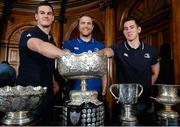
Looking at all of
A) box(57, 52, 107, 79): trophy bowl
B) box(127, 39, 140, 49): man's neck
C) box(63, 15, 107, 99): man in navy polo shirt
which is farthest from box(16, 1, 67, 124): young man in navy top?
box(127, 39, 140, 49): man's neck

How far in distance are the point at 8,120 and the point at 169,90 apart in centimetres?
75

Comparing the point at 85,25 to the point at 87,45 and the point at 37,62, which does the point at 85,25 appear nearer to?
the point at 87,45

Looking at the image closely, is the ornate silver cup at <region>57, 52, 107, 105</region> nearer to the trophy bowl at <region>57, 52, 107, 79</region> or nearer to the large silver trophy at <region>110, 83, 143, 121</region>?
the trophy bowl at <region>57, 52, 107, 79</region>

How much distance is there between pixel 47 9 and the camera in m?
1.35

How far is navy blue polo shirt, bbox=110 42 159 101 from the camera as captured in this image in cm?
143

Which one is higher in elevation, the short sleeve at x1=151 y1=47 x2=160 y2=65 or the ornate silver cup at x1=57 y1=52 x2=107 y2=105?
the short sleeve at x1=151 y1=47 x2=160 y2=65

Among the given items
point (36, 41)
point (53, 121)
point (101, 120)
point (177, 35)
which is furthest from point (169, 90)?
point (177, 35)

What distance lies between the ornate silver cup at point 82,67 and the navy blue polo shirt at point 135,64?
0.65 metres

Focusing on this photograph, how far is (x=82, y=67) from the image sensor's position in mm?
790

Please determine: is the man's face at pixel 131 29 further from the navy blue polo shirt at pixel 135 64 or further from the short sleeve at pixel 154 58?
the short sleeve at pixel 154 58

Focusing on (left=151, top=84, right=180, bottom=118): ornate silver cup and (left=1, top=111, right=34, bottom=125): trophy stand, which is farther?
(left=151, top=84, right=180, bottom=118): ornate silver cup

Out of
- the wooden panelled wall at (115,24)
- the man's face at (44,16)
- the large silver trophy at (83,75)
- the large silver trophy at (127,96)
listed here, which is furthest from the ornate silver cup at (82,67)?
the wooden panelled wall at (115,24)

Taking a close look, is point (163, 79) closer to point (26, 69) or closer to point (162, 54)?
point (162, 54)

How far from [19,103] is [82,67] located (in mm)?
286
